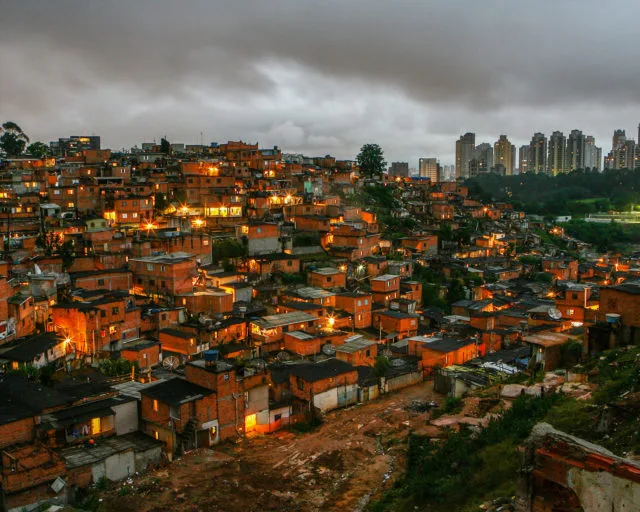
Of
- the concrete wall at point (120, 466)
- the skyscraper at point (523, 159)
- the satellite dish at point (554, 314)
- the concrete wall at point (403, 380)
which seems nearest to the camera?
the concrete wall at point (120, 466)

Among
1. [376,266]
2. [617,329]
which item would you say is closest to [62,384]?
[617,329]

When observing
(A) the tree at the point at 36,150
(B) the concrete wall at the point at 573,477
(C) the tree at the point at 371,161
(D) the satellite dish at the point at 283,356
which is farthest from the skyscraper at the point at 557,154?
(B) the concrete wall at the point at 573,477

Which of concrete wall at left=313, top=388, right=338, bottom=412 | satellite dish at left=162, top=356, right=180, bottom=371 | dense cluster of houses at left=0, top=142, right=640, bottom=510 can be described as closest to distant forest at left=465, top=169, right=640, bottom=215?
dense cluster of houses at left=0, top=142, right=640, bottom=510

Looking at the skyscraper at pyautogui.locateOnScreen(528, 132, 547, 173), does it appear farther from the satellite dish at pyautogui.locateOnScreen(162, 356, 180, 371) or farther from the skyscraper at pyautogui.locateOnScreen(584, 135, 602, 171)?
the satellite dish at pyautogui.locateOnScreen(162, 356, 180, 371)

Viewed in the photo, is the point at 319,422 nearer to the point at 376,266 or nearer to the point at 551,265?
the point at 376,266

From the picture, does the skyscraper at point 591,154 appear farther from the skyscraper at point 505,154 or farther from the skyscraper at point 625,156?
the skyscraper at point 505,154

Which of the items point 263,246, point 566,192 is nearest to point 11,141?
point 263,246
